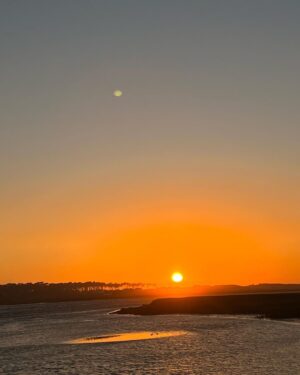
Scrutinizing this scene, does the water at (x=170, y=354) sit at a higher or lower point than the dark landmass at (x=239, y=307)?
lower

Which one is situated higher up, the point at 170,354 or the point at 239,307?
the point at 239,307

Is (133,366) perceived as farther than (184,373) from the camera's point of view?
Yes

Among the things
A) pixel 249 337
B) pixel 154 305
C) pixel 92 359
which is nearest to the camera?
pixel 92 359

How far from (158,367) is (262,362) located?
27.6ft

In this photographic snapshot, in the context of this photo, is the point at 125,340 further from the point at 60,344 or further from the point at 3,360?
the point at 3,360

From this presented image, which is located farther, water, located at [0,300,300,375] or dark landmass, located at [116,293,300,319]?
dark landmass, located at [116,293,300,319]

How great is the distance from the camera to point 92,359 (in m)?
47.7

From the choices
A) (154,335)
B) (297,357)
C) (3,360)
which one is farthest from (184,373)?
(154,335)

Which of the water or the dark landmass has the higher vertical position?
the dark landmass

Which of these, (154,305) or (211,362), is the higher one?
(154,305)

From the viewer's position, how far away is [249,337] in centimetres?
6059

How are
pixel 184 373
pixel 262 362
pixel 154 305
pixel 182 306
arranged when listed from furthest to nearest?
pixel 154 305 < pixel 182 306 < pixel 262 362 < pixel 184 373

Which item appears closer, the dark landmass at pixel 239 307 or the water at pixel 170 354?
the water at pixel 170 354

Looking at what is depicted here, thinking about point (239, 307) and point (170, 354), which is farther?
point (239, 307)
